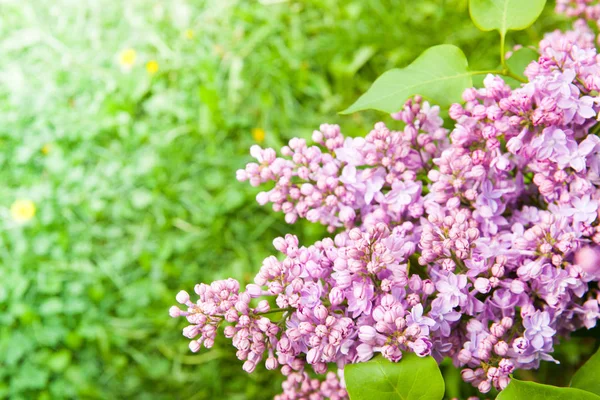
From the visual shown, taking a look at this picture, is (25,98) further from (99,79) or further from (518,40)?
(518,40)

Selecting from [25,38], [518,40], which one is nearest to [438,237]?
[518,40]

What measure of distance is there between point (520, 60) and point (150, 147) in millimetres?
1417

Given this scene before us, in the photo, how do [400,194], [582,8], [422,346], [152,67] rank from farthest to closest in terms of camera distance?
[152,67], [582,8], [400,194], [422,346]

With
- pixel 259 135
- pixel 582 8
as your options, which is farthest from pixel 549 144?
pixel 259 135

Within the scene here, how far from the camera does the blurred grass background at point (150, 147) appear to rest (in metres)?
1.64

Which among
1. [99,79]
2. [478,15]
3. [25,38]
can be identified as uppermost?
[25,38]

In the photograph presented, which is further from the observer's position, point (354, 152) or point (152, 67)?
point (152, 67)

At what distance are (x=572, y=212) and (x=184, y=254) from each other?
136 centimetres

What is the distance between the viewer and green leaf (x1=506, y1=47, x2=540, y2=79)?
1.96 feet

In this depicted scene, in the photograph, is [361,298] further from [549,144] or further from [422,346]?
[549,144]

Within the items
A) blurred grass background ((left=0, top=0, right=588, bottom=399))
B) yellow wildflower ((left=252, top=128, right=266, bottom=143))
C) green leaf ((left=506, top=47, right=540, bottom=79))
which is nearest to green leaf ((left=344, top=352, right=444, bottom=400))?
green leaf ((left=506, top=47, right=540, bottom=79))

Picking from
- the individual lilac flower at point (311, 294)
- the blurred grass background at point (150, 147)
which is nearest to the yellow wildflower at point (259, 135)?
the blurred grass background at point (150, 147)

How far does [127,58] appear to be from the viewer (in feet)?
6.45

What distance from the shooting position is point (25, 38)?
2.07 m
